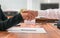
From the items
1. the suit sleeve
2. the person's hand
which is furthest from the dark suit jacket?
the person's hand

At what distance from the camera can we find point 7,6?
18.6 feet

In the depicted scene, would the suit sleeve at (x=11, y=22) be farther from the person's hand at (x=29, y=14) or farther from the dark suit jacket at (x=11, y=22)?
the person's hand at (x=29, y=14)

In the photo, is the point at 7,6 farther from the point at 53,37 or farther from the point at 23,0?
the point at 53,37

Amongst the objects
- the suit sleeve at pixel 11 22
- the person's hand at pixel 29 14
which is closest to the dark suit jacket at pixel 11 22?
the suit sleeve at pixel 11 22

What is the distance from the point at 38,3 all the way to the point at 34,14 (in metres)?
4.19

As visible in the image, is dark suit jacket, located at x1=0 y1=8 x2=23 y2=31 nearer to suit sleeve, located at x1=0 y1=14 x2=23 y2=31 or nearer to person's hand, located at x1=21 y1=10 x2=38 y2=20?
suit sleeve, located at x1=0 y1=14 x2=23 y2=31

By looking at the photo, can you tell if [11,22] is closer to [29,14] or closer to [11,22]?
[11,22]

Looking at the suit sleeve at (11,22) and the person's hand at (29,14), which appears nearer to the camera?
the suit sleeve at (11,22)

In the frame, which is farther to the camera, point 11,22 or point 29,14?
point 29,14

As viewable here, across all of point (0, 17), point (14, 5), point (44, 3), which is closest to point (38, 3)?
point (44, 3)

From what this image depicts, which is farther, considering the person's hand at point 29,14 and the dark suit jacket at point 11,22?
the person's hand at point 29,14

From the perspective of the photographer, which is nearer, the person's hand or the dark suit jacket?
the dark suit jacket

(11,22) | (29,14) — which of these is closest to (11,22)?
(11,22)

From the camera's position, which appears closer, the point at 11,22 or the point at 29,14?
the point at 11,22
